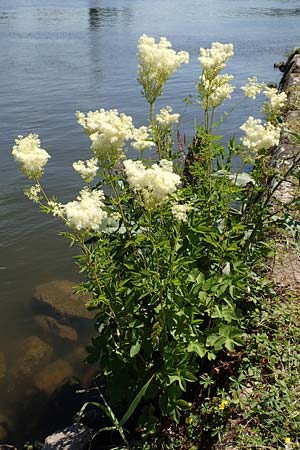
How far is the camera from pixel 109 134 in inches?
102

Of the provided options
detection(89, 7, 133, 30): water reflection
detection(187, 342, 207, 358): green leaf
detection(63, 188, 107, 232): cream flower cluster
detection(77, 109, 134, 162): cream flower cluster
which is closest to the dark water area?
detection(89, 7, 133, 30): water reflection

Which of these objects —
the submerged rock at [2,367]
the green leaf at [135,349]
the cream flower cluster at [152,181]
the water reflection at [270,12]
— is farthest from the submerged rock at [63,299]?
Result: the water reflection at [270,12]

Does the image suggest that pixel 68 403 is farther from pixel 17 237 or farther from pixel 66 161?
pixel 66 161

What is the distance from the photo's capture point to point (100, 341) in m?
3.36

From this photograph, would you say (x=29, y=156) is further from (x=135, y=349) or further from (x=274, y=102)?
(x=274, y=102)

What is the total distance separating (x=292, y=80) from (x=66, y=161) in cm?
614

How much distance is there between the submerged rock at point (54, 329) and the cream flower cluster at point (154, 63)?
3.45 meters

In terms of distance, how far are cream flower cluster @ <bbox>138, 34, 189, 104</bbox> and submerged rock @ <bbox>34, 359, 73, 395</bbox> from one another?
3261 millimetres

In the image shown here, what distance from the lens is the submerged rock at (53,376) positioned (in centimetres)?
508

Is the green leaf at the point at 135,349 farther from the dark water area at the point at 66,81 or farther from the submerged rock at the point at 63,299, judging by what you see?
the submerged rock at the point at 63,299

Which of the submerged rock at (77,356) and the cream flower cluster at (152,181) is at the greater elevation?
the cream flower cluster at (152,181)

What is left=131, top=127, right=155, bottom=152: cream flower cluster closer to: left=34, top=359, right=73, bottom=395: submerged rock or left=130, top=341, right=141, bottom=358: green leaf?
left=130, top=341, right=141, bottom=358: green leaf

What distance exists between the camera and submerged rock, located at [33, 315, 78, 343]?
5.71 meters

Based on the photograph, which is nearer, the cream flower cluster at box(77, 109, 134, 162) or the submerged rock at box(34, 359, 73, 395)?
the cream flower cluster at box(77, 109, 134, 162)
